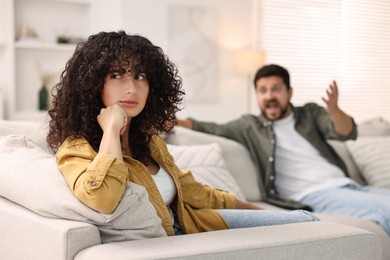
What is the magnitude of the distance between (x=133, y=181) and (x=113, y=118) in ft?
0.68

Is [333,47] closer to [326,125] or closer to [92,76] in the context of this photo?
[326,125]

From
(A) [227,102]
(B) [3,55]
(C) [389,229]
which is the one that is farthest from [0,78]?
(C) [389,229]

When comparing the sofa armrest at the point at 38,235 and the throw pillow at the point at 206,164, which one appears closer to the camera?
the sofa armrest at the point at 38,235

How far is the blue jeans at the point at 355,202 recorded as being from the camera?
3.23 m

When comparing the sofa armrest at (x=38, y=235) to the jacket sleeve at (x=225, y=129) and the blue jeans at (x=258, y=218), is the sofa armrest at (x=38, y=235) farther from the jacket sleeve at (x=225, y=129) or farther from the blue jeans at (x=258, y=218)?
the jacket sleeve at (x=225, y=129)

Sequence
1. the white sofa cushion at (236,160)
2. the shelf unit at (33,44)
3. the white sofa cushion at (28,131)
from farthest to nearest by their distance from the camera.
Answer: the shelf unit at (33,44), the white sofa cushion at (236,160), the white sofa cushion at (28,131)

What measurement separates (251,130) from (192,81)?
264cm

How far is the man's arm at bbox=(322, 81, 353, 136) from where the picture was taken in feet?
12.1

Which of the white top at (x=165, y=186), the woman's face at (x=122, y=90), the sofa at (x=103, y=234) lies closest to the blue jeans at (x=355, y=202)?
the sofa at (x=103, y=234)

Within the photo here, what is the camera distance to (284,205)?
3.39 meters

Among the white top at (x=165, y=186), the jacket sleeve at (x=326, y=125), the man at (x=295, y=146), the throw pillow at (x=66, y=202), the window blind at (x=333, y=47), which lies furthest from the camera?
the window blind at (x=333, y=47)

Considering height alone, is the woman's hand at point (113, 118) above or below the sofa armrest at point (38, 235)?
above

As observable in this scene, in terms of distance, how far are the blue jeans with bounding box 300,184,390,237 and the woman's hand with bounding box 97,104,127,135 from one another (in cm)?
170

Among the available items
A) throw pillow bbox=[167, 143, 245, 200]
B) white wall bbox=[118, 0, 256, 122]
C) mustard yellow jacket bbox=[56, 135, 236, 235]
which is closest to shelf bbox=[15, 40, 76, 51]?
white wall bbox=[118, 0, 256, 122]
